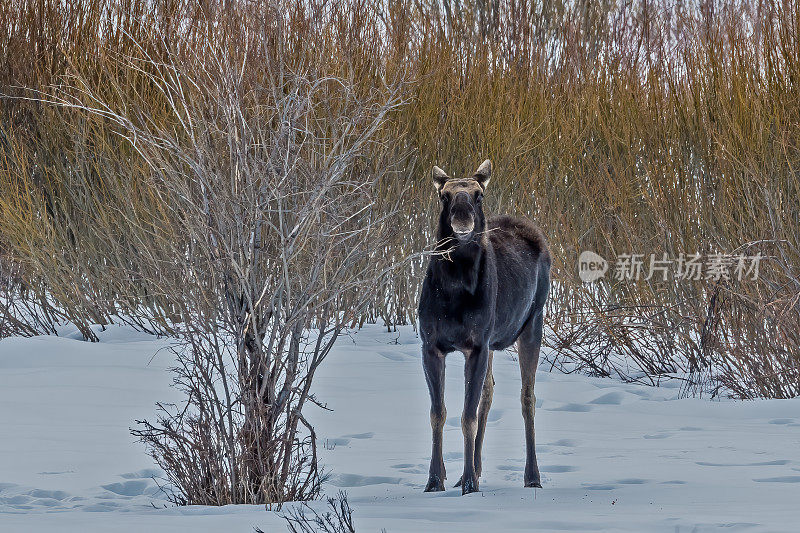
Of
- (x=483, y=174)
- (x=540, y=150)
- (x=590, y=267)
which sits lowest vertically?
(x=590, y=267)

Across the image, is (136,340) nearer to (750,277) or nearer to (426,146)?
(426,146)

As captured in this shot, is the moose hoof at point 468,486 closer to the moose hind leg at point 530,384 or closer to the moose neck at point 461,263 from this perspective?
the moose hind leg at point 530,384

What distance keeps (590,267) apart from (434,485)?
5564 millimetres

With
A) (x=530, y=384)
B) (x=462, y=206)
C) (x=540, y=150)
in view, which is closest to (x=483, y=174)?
(x=462, y=206)

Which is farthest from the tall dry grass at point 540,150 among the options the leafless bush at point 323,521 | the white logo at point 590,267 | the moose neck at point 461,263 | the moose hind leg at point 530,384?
the leafless bush at point 323,521

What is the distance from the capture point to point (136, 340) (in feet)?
34.2

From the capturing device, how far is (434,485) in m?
5.38

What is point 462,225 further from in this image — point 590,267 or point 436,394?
point 590,267

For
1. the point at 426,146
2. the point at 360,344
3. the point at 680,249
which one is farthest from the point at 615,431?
the point at 426,146

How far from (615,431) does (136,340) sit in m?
4.99

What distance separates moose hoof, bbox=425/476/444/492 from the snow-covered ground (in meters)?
0.05

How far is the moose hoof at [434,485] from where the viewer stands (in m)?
5.38

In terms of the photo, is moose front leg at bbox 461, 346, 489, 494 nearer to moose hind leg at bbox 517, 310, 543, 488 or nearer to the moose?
the moose

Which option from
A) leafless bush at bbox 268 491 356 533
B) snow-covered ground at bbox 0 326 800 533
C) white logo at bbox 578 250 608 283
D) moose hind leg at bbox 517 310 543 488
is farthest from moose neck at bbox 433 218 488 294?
white logo at bbox 578 250 608 283
